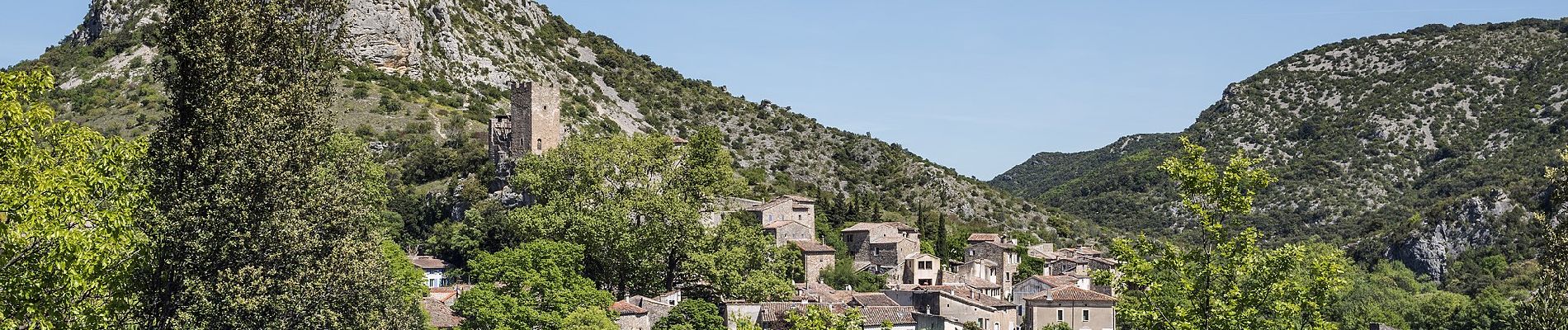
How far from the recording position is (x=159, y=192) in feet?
78.7

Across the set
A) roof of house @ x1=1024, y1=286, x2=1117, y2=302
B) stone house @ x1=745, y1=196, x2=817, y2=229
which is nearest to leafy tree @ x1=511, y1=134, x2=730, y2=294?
stone house @ x1=745, y1=196, x2=817, y2=229

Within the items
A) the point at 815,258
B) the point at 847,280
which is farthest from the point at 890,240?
the point at 815,258

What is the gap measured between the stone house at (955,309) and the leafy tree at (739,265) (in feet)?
21.7

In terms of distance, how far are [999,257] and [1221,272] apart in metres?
63.3

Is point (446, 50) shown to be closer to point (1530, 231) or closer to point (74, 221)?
point (1530, 231)

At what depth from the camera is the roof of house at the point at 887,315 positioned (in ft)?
192

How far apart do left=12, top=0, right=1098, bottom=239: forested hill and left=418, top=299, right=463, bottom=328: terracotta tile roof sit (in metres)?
30.2

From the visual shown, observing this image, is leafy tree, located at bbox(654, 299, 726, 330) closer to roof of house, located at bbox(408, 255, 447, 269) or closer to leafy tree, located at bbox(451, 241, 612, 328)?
leafy tree, located at bbox(451, 241, 612, 328)

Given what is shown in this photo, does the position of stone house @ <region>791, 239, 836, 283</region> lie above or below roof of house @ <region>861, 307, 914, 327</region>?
above

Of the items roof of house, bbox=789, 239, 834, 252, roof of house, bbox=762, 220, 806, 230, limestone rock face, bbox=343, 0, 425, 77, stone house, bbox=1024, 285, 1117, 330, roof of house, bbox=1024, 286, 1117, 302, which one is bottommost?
stone house, bbox=1024, 285, 1117, 330

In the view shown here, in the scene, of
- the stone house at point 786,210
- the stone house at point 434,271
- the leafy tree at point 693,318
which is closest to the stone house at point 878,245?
the stone house at point 786,210

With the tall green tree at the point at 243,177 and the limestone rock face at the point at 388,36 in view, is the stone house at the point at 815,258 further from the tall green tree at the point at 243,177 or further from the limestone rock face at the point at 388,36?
the limestone rock face at the point at 388,36

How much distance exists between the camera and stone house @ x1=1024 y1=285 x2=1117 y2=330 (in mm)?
67500

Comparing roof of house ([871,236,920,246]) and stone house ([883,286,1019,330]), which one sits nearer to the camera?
stone house ([883,286,1019,330])
